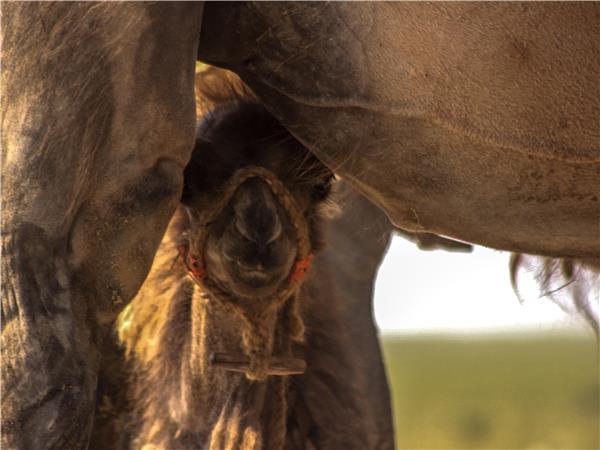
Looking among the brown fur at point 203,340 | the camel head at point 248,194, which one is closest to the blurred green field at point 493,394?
the brown fur at point 203,340

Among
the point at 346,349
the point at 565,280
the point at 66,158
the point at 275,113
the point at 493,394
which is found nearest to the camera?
the point at 66,158

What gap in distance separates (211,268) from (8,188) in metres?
0.86

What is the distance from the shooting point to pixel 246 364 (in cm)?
313

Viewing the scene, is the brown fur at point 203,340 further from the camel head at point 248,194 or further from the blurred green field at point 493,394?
the blurred green field at point 493,394

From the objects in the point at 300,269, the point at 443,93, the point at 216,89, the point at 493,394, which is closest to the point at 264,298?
the point at 300,269

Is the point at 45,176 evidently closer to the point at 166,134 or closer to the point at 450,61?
the point at 166,134

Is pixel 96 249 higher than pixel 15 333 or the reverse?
higher

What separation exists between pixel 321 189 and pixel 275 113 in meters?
0.66

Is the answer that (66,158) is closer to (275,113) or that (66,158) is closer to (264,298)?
(275,113)

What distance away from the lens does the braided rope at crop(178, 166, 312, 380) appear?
2994 millimetres

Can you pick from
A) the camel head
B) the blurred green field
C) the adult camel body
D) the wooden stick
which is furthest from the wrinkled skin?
the blurred green field

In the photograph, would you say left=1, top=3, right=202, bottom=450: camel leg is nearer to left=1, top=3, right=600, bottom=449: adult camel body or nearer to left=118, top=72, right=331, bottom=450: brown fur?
left=1, top=3, right=600, bottom=449: adult camel body

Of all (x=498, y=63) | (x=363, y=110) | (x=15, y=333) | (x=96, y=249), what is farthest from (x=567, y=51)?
(x=15, y=333)

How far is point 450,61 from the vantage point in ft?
7.85
